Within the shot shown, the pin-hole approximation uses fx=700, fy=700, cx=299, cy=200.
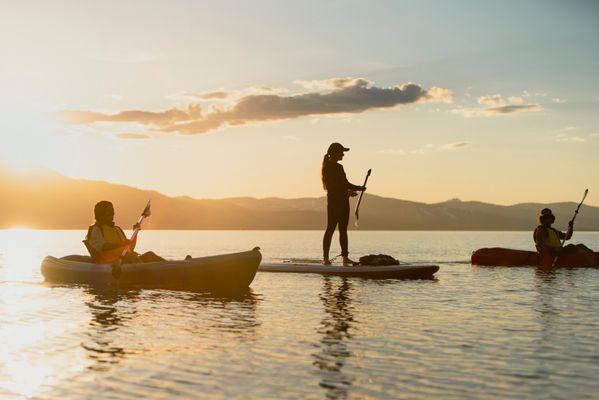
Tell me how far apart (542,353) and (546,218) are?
58.4ft

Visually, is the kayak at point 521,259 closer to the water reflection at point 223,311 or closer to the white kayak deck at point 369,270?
the white kayak deck at point 369,270

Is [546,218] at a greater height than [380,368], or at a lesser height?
greater

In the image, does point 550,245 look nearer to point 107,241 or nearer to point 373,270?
point 373,270

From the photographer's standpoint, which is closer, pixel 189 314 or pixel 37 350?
pixel 37 350

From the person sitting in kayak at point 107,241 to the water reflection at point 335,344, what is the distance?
18.6 ft

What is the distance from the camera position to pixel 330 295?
1828 cm

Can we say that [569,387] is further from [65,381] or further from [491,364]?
[65,381]

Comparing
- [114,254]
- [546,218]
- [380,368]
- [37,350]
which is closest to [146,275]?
[114,254]

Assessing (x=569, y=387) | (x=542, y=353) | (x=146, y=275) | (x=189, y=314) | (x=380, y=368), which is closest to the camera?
(x=569, y=387)

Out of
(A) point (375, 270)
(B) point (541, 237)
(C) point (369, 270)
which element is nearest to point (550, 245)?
(B) point (541, 237)

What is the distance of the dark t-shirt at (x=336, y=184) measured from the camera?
72.7 ft

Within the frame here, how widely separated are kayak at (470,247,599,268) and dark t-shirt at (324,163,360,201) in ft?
35.3

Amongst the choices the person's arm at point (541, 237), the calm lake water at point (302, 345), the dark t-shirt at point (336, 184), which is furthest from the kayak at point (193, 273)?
the person's arm at point (541, 237)

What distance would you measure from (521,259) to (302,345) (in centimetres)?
2085
